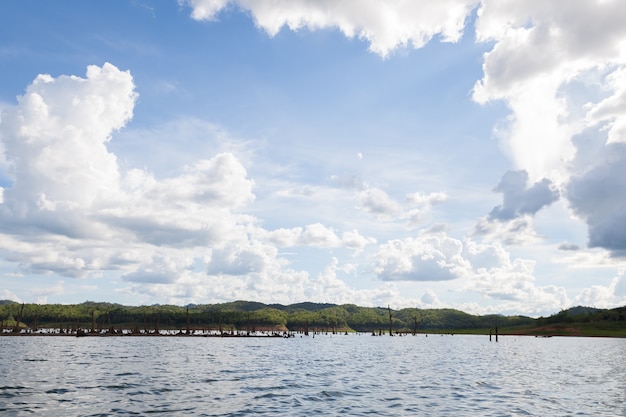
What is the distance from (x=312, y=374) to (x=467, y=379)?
1870 centimetres

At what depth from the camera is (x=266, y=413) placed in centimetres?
3516

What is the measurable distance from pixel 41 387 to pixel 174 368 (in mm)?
24454

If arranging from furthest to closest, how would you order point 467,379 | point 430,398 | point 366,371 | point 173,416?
point 366,371 < point 467,379 < point 430,398 < point 173,416

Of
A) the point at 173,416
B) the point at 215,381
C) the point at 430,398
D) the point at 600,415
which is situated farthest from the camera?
the point at 215,381

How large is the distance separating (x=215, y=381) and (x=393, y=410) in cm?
2363

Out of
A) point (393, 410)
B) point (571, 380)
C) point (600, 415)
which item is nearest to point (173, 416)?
point (393, 410)

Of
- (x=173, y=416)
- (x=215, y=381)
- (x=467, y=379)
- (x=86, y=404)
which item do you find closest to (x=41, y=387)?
(x=86, y=404)

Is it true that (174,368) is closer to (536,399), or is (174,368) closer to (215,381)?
(215,381)

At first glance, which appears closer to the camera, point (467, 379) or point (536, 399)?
point (536, 399)

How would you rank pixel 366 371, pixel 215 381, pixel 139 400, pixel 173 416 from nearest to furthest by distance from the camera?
pixel 173 416, pixel 139 400, pixel 215 381, pixel 366 371

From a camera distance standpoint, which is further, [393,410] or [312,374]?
[312,374]

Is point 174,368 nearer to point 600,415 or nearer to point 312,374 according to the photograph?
point 312,374

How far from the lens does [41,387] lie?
150 feet

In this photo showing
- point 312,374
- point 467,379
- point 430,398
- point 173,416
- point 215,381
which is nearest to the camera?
point 173,416
